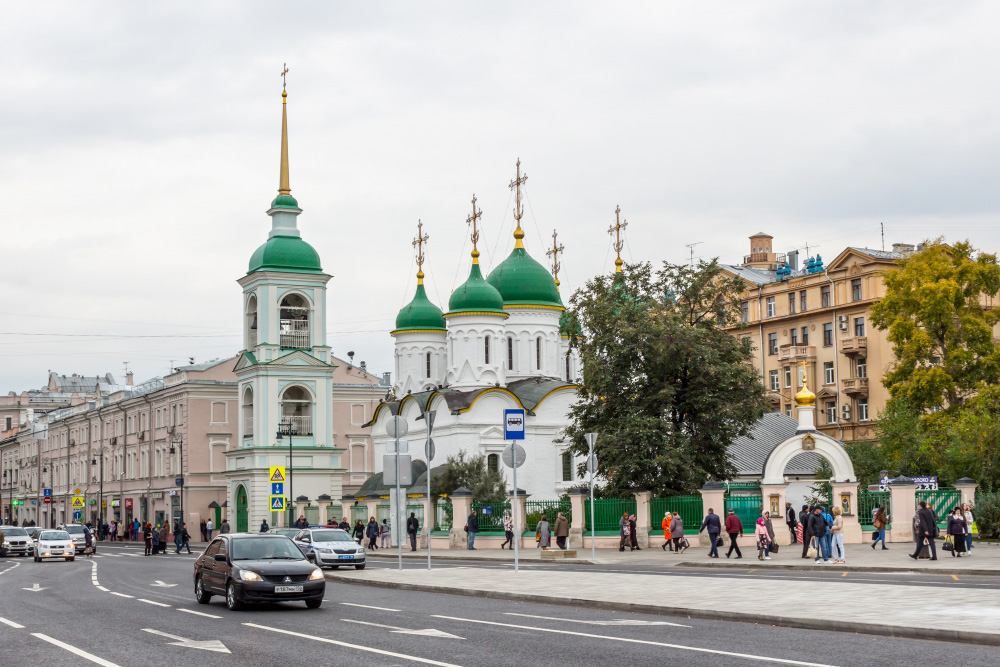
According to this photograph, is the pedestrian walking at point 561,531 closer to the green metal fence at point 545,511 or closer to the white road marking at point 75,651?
the green metal fence at point 545,511

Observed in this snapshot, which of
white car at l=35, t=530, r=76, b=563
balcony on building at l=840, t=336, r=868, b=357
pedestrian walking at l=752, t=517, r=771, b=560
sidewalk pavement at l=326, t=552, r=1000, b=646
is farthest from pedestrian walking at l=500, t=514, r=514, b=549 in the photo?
balcony on building at l=840, t=336, r=868, b=357

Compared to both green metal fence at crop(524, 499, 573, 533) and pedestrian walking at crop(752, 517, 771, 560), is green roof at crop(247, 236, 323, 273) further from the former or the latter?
pedestrian walking at crop(752, 517, 771, 560)

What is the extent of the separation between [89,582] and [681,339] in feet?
68.3

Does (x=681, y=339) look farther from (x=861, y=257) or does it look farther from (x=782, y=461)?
Result: (x=861, y=257)

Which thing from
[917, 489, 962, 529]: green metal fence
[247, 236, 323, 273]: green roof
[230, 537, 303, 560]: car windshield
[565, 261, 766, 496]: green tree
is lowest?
[917, 489, 962, 529]: green metal fence

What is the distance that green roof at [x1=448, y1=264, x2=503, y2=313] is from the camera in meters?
63.7

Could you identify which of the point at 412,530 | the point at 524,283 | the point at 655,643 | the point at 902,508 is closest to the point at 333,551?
the point at 412,530

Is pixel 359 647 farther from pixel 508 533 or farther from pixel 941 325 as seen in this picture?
pixel 941 325

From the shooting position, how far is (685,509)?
40406mm

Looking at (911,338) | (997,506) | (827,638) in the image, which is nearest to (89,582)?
(827,638)

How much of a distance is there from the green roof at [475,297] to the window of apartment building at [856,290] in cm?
1831

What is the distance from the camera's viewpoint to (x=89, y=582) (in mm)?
29203

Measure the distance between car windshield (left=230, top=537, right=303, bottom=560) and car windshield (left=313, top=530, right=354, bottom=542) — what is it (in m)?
12.5

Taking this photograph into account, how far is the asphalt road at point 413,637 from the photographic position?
1294 cm
